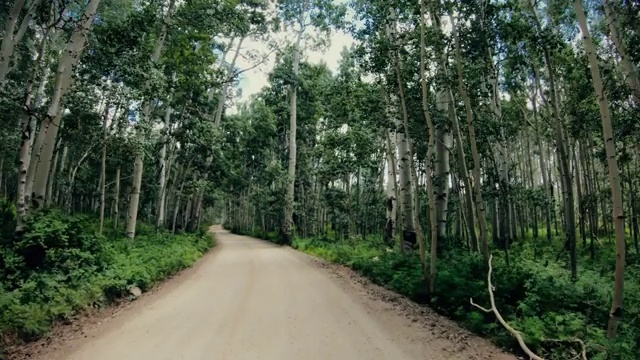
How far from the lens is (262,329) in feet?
19.6

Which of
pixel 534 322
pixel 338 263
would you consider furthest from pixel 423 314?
pixel 338 263

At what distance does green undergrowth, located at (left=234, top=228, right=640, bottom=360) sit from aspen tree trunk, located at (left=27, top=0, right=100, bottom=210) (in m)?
8.94

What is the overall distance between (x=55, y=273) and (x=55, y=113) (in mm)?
3853

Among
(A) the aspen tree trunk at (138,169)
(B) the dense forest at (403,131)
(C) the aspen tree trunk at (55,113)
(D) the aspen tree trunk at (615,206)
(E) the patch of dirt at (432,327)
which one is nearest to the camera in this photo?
(D) the aspen tree trunk at (615,206)

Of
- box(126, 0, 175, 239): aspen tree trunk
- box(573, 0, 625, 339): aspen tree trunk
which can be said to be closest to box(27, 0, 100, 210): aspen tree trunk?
box(126, 0, 175, 239): aspen tree trunk

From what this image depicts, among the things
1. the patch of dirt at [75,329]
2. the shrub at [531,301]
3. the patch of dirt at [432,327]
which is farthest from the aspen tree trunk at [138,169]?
the shrub at [531,301]

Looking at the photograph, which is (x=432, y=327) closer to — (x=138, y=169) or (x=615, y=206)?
→ (x=615, y=206)

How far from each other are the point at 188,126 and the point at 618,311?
18.6m

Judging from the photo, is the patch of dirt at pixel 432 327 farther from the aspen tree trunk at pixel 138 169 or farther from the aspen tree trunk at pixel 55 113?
the aspen tree trunk at pixel 138 169

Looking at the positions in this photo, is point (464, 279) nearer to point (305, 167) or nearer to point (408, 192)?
point (408, 192)

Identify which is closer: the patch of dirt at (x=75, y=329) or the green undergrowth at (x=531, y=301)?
the patch of dirt at (x=75, y=329)

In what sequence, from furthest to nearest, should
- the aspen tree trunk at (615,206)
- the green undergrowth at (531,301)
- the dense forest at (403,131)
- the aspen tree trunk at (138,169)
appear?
1. the aspen tree trunk at (138,169)
2. the dense forest at (403,131)
3. the green undergrowth at (531,301)
4. the aspen tree trunk at (615,206)

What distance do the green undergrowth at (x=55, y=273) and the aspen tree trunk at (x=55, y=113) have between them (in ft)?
2.44

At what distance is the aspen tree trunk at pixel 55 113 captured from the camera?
28.7 feet
